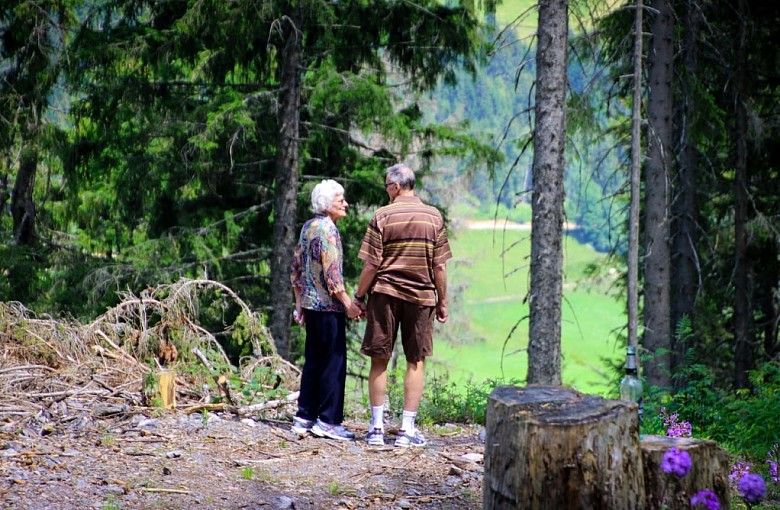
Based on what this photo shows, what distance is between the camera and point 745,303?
567 inches

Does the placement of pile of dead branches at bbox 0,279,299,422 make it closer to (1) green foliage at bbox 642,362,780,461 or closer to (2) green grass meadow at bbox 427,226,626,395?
(1) green foliage at bbox 642,362,780,461

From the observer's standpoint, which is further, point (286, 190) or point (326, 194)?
point (286, 190)

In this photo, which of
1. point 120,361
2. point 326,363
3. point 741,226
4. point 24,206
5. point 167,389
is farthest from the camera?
point 24,206

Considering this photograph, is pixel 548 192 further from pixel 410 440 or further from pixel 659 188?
pixel 659 188

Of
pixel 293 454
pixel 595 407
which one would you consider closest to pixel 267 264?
pixel 293 454

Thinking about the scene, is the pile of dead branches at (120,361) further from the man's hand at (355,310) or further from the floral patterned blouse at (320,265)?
the man's hand at (355,310)

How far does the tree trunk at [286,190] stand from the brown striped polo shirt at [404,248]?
6.75 meters

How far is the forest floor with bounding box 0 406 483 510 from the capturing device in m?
5.27

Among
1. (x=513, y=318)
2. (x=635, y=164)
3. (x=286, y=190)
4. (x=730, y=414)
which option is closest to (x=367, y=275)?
(x=730, y=414)

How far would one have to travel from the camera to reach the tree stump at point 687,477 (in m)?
4.38

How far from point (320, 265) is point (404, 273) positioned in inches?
26.7

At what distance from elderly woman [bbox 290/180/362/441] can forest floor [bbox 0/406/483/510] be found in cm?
A: 33

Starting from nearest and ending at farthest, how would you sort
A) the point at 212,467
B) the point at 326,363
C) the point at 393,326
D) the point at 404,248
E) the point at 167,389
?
the point at 212,467 → the point at 404,248 → the point at 393,326 → the point at 326,363 → the point at 167,389

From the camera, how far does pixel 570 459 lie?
13.7ft
